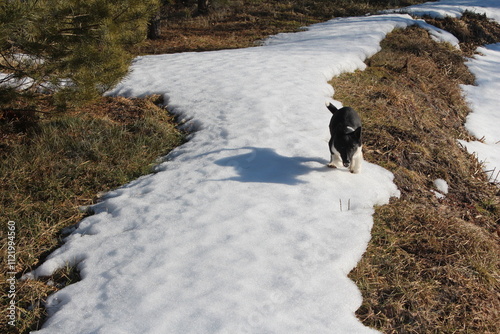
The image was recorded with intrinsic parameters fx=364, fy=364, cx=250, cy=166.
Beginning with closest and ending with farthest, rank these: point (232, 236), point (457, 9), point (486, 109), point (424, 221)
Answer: point (232, 236)
point (424, 221)
point (486, 109)
point (457, 9)

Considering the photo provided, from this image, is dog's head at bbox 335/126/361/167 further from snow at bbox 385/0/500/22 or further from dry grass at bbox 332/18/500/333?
snow at bbox 385/0/500/22

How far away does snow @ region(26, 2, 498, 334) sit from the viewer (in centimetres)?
330

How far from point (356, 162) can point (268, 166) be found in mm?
1313

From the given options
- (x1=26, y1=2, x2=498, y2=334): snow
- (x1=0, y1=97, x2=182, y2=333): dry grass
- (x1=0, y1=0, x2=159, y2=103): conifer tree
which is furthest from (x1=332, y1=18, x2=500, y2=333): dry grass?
(x1=0, y1=0, x2=159, y2=103): conifer tree

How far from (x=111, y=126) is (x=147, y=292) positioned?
4.00 m

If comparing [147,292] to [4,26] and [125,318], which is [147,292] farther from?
[4,26]

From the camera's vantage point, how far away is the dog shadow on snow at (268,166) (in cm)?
527

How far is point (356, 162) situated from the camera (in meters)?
5.41

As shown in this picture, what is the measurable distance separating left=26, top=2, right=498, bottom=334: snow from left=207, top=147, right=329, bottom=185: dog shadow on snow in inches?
0.6

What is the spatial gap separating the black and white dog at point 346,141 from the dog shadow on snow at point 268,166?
372 millimetres

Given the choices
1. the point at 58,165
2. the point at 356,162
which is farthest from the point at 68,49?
the point at 356,162

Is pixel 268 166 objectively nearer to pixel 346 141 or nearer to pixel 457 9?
pixel 346 141

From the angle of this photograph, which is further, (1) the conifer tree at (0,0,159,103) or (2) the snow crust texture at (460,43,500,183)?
(2) the snow crust texture at (460,43,500,183)

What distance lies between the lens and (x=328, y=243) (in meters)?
4.18
